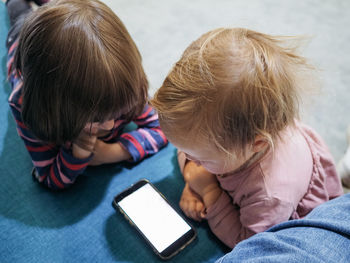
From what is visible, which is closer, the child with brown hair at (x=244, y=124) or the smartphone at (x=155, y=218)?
the child with brown hair at (x=244, y=124)

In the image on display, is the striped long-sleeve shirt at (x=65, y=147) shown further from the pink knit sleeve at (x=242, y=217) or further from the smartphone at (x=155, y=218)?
the pink knit sleeve at (x=242, y=217)

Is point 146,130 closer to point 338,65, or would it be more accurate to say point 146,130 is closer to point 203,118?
point 203,118

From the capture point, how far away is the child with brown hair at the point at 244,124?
0.43 meters

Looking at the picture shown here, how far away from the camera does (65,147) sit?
64 cm

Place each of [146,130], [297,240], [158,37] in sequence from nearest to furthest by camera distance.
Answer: [297,240]
[146,130]
[158,37]

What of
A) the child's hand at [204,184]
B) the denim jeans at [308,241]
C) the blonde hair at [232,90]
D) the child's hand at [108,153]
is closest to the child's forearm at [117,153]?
the child's hand at [108,153]

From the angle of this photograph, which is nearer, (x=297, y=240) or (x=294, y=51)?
(x=297, y=240)

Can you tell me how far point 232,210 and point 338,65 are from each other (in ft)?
2.97

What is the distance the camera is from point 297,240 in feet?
1.25

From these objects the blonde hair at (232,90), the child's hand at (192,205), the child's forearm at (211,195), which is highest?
the blonde hair at (232,90)

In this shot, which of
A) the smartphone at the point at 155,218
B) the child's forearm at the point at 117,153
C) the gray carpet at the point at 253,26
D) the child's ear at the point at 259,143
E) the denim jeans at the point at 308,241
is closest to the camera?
the denim jeans at the point at 308,241

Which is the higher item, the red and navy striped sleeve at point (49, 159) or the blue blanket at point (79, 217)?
the red and navy striped sleeve at point (49, 159)

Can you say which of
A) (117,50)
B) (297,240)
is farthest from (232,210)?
(117,50)

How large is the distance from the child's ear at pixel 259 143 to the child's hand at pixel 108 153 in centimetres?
34
